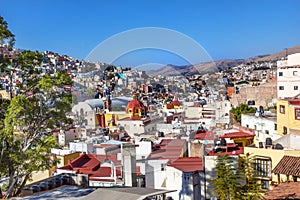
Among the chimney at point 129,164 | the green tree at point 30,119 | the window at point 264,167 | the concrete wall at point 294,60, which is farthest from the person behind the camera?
the concrete wall at point 294,60

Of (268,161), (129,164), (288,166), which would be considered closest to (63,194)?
(129,164)

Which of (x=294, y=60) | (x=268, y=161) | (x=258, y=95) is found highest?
(x=294, y=60)

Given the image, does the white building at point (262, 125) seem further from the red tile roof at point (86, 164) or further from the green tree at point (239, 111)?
the red tile roof at point (86, 164)

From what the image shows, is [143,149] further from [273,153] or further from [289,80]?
[289,80]

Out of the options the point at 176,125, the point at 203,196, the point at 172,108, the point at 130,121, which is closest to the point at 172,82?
the point at 172,108

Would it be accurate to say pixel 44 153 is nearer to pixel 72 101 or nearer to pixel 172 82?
pixel 72 101

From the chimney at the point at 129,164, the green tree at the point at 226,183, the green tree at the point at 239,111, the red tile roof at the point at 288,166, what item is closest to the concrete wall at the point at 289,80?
the green tree at the point at 239,111
